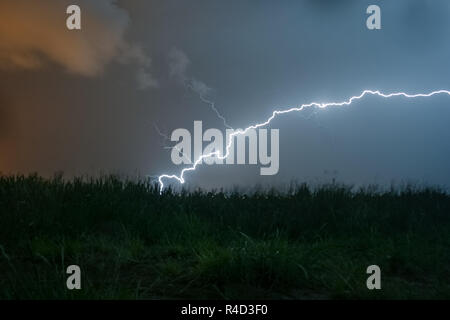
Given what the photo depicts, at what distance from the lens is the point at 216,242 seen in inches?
191

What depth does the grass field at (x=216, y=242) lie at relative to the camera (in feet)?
11.8

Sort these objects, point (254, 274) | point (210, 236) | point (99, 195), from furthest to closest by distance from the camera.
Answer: point (99, 195) → point (210, 236) → point (254, 274)

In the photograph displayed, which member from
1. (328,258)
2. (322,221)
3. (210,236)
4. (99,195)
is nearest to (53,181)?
(99,195)

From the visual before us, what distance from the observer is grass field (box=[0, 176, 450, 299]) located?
3609 mm

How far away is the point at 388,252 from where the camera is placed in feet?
16.0

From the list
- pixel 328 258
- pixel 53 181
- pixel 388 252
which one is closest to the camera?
pixel 328 258

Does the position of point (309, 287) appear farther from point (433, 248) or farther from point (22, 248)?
point (22, 248)

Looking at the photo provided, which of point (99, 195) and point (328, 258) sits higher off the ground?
point (99, 195)

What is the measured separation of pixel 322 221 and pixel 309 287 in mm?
2691
